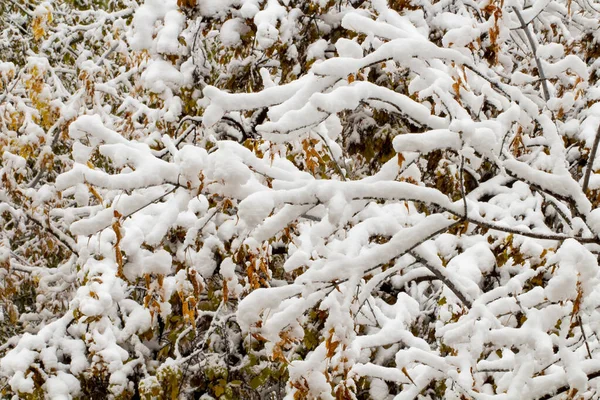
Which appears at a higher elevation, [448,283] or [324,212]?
[324,212]

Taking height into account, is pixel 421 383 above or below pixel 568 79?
below

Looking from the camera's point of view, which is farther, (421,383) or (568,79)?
(568,79)

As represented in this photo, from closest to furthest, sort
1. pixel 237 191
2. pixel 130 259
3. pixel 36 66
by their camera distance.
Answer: pixel 237 191
pixel 130 259
pixel 36 66

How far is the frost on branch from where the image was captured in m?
1.83

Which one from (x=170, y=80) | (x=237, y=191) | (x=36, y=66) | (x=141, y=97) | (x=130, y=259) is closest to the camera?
(x=237, y=191)

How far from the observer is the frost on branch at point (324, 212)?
183 centimetres

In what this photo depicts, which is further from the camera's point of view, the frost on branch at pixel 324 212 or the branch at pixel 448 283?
the branch at pixel 448 283

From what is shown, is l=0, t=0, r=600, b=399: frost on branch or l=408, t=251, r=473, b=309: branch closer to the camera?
l=0, t=0, r=600, b=399: frost on branch

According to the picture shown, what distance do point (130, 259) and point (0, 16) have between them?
5.85 metres

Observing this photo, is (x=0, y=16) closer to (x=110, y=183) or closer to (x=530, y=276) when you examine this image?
(x=110, y=183)

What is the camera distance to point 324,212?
2.35 meters

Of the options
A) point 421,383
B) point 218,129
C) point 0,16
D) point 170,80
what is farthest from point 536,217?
point 0,16

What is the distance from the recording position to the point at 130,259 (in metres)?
2.61

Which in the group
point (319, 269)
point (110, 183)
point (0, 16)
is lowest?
point (319, 269)
